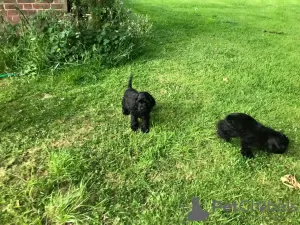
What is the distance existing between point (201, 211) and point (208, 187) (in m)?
0.33

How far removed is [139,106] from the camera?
3.41 m

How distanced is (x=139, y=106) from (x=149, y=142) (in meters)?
0.50

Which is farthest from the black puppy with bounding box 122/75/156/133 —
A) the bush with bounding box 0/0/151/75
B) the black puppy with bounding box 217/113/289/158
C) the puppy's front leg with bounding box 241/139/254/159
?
the bush with bounding box 0/0/151/75

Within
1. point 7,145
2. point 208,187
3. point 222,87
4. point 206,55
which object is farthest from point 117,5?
point 208,187

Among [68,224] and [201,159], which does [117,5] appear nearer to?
[201,159]

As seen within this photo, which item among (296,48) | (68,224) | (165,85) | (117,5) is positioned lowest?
(68,224)

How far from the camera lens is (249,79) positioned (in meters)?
5.07

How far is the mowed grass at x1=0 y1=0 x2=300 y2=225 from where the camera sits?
8.73ft

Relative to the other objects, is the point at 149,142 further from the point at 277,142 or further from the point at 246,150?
the point at 277,142

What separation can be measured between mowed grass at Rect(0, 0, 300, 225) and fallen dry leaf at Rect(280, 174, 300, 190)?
63mm

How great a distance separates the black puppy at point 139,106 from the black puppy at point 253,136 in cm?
103

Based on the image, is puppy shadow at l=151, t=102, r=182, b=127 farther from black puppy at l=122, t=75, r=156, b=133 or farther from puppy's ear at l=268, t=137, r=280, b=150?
puppy's ear at l=268, t=137, r=280, b=150

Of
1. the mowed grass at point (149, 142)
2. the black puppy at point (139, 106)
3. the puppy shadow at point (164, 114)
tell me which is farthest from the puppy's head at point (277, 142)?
the black puppy at point (139, 106)

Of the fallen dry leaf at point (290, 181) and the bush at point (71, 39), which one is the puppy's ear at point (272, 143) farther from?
the bush at point (71, 39)
